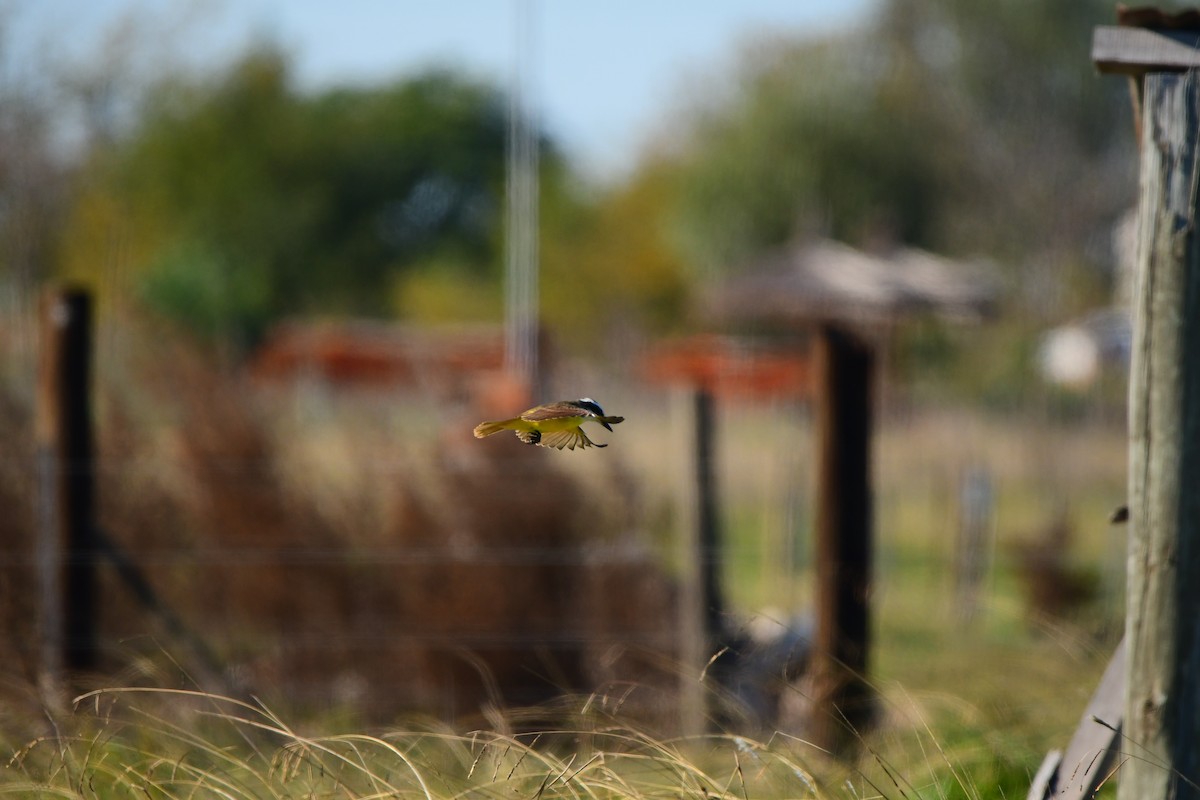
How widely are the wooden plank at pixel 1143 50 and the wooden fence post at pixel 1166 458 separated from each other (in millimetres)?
57

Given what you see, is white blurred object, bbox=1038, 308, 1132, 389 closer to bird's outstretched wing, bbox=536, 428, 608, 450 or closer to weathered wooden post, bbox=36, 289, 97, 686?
weathered wooden post, bbox=36, 289, 97, 686

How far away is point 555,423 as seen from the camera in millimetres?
1985

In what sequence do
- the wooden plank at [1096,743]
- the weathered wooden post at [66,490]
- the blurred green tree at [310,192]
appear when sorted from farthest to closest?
the blurred green tree at [310,192] < the weathered wooden post at [66,490] < the wooden plank at [1096,743]

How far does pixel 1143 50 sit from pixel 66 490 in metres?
3.63

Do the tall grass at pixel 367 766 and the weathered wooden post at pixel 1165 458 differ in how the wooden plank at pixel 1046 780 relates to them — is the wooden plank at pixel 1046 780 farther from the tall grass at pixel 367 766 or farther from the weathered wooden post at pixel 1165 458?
the tall grass at pixel 367 766

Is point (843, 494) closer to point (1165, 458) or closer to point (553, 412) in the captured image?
point (1165, 458)

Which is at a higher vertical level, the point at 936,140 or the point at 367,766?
the point at 936,140

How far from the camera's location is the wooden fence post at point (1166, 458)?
2.76 meters

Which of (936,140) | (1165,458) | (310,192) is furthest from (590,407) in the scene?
(310,192)

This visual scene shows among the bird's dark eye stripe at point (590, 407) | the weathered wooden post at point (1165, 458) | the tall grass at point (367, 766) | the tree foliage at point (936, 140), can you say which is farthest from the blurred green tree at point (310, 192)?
the bird's dark eye stripe at point (590, 407)

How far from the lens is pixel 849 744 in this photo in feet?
14.5

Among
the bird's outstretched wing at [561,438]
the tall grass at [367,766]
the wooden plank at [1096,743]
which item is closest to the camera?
the bird's outstretched wing at [561,438]

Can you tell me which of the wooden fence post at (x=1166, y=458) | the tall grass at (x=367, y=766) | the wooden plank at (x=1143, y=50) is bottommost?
the tall grass at (x=367, y=766)

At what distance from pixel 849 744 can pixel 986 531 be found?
242 inches
